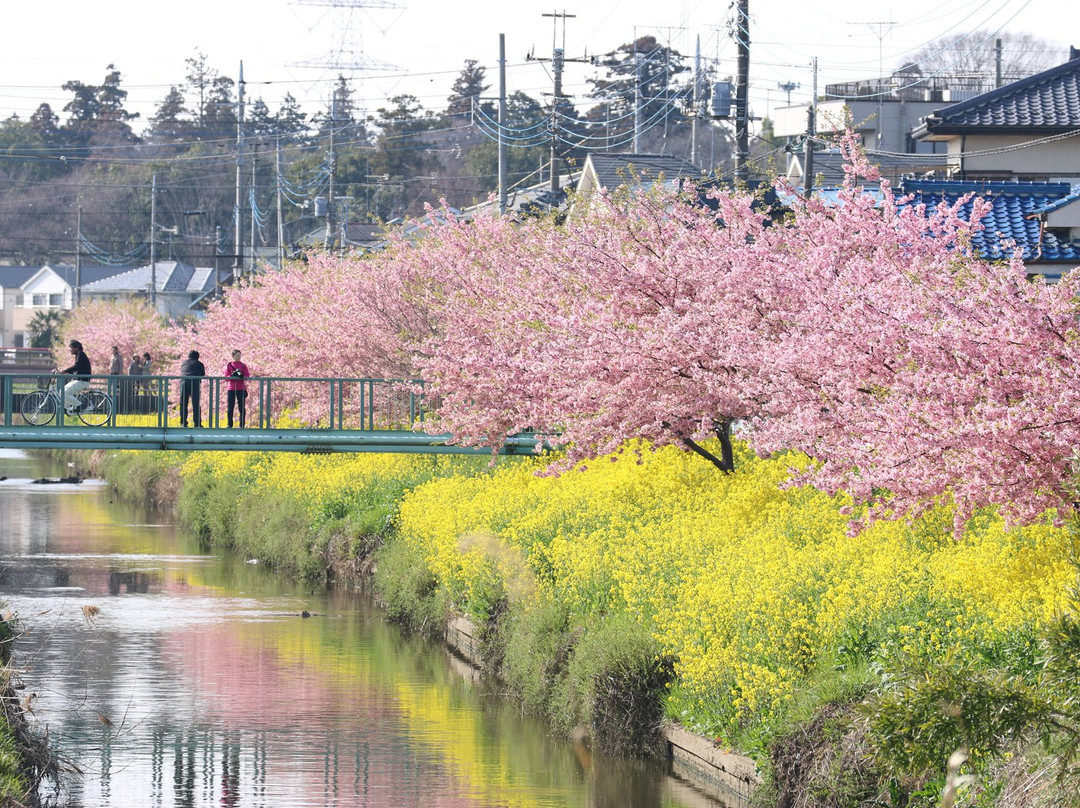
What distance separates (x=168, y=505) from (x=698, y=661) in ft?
107

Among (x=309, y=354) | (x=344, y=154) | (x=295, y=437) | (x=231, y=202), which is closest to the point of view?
(x=295, y=437)

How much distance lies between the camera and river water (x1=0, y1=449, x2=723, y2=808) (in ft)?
53.6

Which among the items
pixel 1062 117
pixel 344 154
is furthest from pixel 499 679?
pixel 344 154

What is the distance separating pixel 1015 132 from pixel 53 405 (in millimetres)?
24067

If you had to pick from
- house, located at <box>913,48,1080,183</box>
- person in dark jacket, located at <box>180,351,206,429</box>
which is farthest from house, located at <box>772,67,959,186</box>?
person in dark jacket, located at <box>180,351,206,429</box>

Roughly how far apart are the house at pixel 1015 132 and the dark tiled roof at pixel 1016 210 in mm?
5978

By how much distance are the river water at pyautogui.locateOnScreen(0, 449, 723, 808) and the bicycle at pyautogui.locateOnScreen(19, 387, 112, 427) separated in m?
3.29

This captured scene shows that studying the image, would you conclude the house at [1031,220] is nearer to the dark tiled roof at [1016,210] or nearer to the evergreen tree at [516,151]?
the dark tiled roof at [1016,210]

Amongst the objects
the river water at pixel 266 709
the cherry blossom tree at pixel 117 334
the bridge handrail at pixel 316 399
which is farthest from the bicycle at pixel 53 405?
the cherry blossom tree at pixel 117 334

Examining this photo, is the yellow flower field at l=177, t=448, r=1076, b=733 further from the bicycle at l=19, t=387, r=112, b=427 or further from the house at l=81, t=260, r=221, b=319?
the house at l=81, t=260, r=221, b=319

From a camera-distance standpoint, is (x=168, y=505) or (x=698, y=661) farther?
(x=168, y=505)

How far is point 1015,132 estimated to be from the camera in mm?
39781

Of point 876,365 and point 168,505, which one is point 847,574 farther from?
point 168,505

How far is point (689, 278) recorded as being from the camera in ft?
68.0
